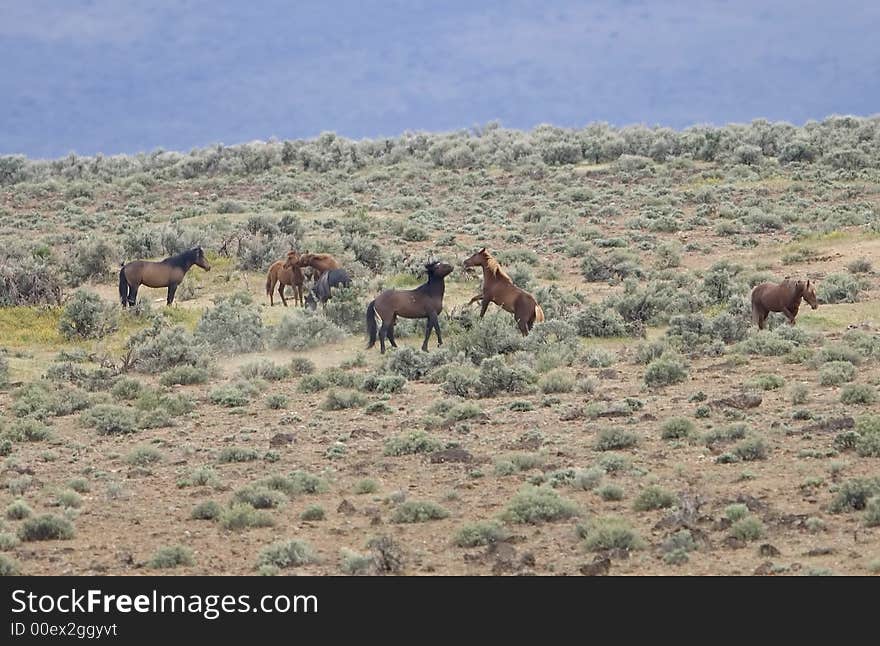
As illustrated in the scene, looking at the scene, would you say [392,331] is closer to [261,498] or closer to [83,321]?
[83,321]

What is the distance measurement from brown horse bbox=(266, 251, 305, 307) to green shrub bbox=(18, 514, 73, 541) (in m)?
15.2

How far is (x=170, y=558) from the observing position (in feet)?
35.8

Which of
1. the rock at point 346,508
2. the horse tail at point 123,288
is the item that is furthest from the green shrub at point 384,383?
the horse tail at point 123,288

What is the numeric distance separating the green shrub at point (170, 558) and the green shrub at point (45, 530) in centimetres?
146

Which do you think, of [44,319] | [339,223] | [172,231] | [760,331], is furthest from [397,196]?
[760,331]

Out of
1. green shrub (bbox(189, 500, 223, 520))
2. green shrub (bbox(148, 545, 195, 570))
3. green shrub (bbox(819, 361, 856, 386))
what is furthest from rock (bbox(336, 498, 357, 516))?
green shrub (bbox(819, 361, 856, 386))

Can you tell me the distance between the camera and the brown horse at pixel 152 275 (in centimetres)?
2719

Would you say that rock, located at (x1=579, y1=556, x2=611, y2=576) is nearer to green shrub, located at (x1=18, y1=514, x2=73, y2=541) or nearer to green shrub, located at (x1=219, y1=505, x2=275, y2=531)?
green shrub, located at (x1=219, y1=505, x2=275, y2=531)

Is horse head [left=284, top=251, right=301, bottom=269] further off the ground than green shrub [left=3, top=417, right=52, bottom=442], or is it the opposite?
horse head [left=284, top=251, right=301, bottom=269]

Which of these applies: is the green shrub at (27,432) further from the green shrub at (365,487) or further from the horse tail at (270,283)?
the horse tail at (270,283)

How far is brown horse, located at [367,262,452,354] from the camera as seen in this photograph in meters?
21.9

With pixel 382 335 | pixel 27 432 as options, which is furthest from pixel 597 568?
pixel 382 335

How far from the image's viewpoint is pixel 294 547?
11.0 m
